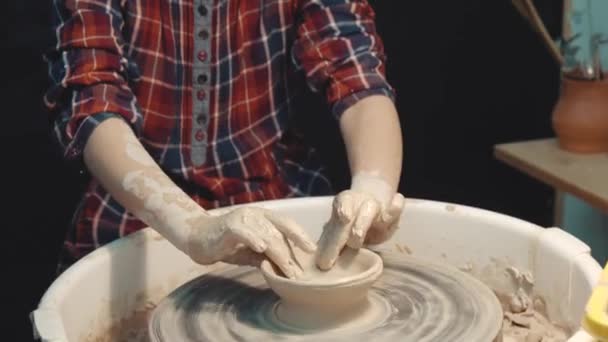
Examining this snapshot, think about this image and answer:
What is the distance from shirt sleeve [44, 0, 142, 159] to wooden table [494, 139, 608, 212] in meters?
0.89

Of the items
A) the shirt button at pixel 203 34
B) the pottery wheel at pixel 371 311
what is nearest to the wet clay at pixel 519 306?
the pottery wheel at pixel 371 311

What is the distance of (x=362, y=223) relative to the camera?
1.17 meters

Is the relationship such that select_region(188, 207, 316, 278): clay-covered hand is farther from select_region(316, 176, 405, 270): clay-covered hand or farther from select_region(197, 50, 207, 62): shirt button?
select_region(197, 50, 207, 62): shirt button

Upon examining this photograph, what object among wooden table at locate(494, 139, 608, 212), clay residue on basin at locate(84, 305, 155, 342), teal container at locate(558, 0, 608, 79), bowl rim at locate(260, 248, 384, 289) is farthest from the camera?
teal container at locate(558, 0, 608, 79)

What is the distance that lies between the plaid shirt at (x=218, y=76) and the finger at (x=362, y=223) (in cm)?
36

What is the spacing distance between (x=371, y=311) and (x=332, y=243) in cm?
11

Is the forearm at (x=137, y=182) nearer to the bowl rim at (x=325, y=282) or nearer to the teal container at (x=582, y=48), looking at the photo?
the bowl rim at (x=325, y=282)

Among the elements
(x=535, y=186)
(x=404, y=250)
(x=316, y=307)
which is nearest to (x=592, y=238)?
(x=535, y=186)

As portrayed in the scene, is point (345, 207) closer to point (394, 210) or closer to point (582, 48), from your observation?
point (394, 210)

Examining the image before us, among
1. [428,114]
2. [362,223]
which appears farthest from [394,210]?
[428,114]

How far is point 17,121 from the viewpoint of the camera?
2115 millimetres

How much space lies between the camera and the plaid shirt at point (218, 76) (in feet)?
5.04

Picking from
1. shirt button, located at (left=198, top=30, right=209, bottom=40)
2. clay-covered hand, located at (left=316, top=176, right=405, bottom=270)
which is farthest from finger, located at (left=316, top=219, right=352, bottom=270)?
shirt button, located at (left=198, top=30, right=209, bottom=40)

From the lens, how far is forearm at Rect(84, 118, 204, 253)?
1.24 m
